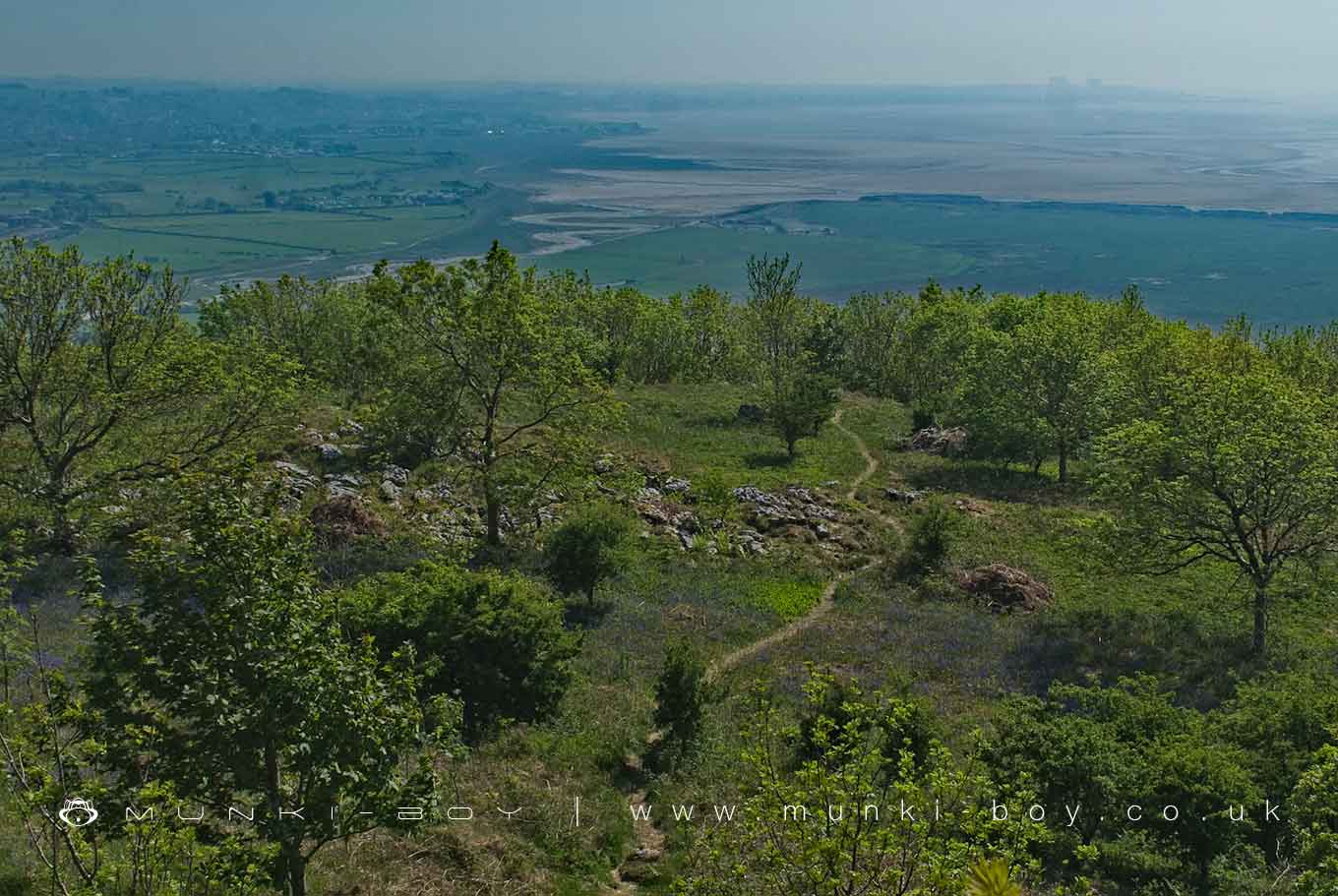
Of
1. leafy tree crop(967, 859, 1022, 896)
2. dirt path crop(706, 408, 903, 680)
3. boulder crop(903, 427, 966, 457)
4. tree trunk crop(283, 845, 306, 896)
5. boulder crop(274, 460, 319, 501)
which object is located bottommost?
dirt path crop(706, 408, 903, 680)

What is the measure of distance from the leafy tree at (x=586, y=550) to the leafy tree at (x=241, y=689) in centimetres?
1576

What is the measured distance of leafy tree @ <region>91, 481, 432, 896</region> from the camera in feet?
27.0

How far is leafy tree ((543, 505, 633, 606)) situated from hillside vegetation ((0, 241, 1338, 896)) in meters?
0.15

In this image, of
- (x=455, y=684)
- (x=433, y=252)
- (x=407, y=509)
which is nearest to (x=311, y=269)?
(x=433, y=252)

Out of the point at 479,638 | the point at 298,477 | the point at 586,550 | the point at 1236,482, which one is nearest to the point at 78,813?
the point at 479,638

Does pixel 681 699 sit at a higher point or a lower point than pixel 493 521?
higher

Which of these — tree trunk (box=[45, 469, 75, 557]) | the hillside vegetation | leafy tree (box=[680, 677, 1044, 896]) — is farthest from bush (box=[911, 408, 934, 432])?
leafy tree (box=[680, 677, 1044, 896])

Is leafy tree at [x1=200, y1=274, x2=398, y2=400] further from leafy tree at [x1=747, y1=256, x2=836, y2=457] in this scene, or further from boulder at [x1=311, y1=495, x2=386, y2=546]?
leafy tree at [x1=747, y1=256, x2=836, y2=457]

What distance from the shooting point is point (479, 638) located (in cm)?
1650

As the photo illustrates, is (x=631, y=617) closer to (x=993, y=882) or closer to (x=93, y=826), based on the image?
(x=93, y=826)

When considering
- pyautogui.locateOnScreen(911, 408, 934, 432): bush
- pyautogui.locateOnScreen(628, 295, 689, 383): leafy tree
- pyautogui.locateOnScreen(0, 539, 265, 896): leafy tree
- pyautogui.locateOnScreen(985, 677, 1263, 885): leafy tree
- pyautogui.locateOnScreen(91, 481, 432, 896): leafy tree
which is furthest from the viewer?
pyautogui.locateOnScreen(628, 295, 689, 383): leafy tree

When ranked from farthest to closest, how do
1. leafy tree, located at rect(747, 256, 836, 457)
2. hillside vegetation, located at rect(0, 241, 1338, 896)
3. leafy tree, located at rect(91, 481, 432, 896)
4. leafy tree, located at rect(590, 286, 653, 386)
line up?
leafy tree, located at rect(590, 286, 653, 386)
leafy tree, located at rect(747, 256, 836, 457)
hillside vegetation, located at rect(0, 241, 1338, 896)
leafy tree, located at rect(91, 481, 432, 896)

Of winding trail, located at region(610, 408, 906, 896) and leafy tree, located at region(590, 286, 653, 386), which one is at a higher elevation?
leafy tree, located at region(590, 286, 653, 386)

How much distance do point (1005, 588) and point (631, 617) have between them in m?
11.5
